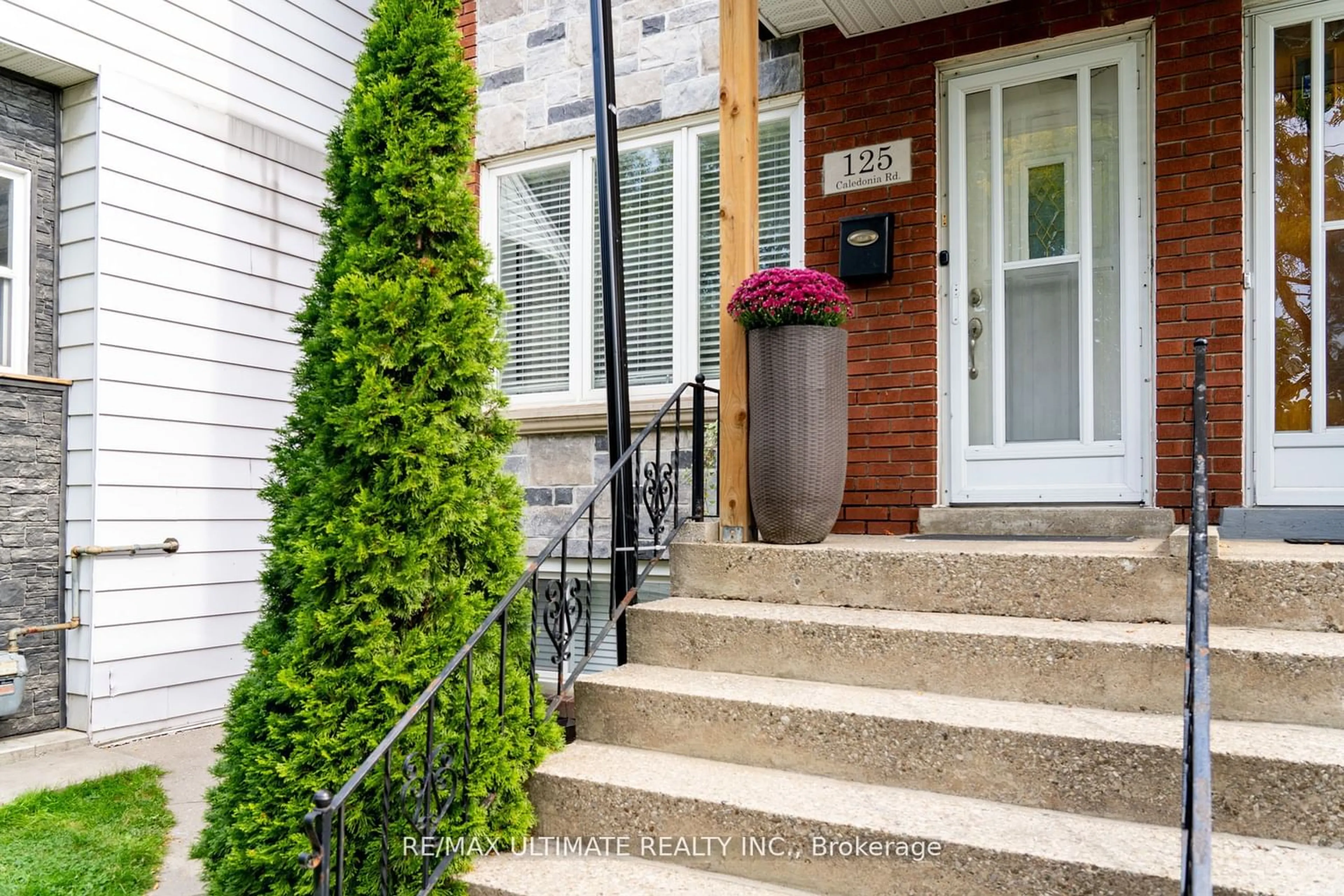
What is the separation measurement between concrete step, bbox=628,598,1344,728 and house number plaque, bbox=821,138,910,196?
225 cm

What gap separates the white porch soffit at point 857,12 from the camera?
413cm

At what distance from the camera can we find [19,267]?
4340mm

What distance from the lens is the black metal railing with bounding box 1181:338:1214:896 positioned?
1364mm

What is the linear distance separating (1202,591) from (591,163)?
13.8ft

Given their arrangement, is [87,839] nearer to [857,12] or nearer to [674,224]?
[674,224]

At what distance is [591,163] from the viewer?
533 cm

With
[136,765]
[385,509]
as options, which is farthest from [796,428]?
[136,765]

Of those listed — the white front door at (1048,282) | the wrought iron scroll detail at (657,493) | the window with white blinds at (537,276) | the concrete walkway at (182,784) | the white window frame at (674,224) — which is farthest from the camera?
the window with white blinds at (537,276)

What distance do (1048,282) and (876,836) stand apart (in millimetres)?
2873

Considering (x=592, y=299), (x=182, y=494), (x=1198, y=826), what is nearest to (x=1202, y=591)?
(x=1198, y=826)

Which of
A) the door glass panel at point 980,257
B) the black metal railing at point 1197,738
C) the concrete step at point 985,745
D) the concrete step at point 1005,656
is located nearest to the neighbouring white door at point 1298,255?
the door glass panel at point 980,257

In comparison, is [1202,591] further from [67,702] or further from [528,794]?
[67,702]

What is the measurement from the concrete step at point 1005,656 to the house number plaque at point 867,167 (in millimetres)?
2249

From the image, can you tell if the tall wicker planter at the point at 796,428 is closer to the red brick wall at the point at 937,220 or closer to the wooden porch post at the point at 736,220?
the wooden porch post at the point at 736,220
